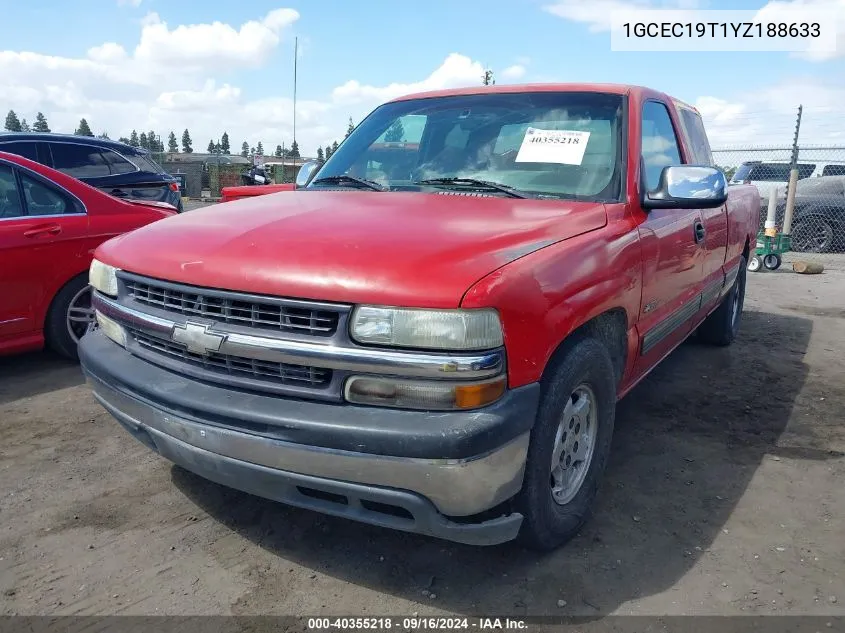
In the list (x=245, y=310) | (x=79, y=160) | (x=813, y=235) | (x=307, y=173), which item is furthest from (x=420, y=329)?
(x=813, y=235)

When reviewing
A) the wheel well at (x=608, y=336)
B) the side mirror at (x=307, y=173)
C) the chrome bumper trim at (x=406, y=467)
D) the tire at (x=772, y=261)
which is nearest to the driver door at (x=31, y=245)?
the side mirror at (x=307, y=173)

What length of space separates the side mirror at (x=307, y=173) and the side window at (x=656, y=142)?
1794 millimetres

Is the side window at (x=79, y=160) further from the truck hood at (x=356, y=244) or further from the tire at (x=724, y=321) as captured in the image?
the tire at (x=724, y=321)

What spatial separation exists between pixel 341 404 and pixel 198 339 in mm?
568

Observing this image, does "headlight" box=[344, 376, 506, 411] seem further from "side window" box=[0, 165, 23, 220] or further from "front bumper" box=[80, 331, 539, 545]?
"side window" box=[0, 165, 23, 220]

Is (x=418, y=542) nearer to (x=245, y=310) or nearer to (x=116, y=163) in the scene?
(x=245, y=310)

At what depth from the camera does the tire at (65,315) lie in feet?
15.6

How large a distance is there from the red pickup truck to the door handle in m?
2.08

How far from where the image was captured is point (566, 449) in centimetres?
263

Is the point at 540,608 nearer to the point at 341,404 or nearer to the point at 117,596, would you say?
the point at 341,404

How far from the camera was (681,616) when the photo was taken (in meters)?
2.29

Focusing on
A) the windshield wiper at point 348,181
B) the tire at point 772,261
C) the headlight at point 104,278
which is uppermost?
the windshield wiper at point 348,181

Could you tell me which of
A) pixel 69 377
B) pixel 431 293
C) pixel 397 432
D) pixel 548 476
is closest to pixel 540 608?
pixel 548 476

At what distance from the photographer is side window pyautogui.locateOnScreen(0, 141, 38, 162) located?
6844 mm
